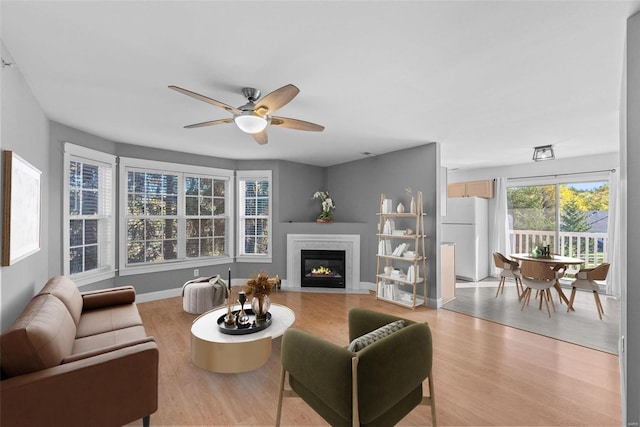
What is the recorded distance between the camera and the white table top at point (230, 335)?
2.51 meters

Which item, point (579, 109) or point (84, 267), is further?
point (84, 267)

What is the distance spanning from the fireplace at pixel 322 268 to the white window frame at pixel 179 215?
1.44m

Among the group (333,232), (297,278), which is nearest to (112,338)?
(297,278)

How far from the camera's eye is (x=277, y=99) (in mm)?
2156

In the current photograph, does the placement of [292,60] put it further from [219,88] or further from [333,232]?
[333,232]

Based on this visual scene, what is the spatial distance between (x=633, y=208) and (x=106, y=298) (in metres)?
4.45

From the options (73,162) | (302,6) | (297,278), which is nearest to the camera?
(302,6)

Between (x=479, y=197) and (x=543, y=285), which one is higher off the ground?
(x=479, y=197)

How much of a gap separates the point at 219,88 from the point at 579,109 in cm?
357

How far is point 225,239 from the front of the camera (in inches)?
220

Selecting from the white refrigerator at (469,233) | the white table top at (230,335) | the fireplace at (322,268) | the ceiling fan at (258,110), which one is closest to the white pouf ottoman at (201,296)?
the white table top at (230,335)

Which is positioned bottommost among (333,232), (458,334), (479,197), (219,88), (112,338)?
(458,334)

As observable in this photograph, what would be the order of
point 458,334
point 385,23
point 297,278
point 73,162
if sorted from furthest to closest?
1. point 297,278
2. point 73,162
3. point 458,334
4. point 385,23

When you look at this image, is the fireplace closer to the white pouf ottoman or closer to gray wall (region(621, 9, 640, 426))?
the white pouf ottoman
